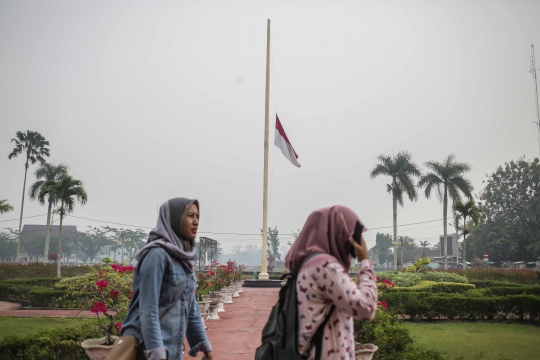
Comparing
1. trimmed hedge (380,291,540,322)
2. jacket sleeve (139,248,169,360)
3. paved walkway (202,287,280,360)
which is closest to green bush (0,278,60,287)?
paved walkway (202,287,280,360)

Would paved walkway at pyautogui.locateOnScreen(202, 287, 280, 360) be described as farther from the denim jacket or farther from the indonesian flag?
the indonesian flag

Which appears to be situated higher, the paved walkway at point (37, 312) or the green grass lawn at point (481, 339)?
the green grass lawn at point (481, 339)

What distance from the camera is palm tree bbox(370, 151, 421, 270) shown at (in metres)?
32.1

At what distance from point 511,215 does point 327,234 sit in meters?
50.3

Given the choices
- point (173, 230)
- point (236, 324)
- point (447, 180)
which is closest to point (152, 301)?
point (173, 230)

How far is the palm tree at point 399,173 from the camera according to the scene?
3209 cm

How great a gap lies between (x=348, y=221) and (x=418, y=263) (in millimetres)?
19947

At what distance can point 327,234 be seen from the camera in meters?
1.96

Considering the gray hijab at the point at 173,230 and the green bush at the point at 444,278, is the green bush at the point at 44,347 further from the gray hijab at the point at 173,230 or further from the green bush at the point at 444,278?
the green bush at the point at 444,278

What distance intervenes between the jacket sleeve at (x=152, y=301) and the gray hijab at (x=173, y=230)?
8 cm

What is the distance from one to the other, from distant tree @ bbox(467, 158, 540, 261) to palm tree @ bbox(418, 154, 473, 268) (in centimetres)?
1714

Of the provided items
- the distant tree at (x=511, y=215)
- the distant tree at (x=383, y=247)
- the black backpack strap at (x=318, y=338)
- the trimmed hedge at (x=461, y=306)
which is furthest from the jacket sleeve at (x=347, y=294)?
the distant tree at (x=383, y=247)

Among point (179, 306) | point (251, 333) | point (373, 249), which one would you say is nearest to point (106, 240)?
point (373, 249)

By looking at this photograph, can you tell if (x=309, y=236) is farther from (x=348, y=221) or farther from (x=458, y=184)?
(x=458, y=184)
